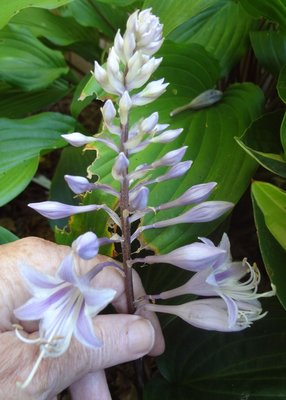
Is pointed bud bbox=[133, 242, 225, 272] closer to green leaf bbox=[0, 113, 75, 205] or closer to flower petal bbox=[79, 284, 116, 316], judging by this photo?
flower petal bbox=[79, 284, 116, 316]

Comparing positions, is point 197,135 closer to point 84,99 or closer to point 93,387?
point 84,99

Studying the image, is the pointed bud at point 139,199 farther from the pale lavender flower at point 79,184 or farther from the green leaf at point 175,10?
the green leaf at point 175,10

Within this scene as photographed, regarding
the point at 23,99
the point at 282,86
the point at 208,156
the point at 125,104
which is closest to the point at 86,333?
the point at 125,104

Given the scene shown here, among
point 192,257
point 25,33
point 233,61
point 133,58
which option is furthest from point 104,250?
point 25,33

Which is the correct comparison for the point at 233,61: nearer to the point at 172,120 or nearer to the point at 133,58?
the point at 172,120

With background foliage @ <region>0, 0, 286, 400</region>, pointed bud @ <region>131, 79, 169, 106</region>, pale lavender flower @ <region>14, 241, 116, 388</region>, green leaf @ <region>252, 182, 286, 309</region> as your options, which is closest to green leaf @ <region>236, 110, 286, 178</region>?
background foliage @ <region>0, 0, 286, 400</region>

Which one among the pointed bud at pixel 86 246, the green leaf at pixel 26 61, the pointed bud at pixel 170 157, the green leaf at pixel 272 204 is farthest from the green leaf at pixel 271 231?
the green leaf at pixel 26 61
